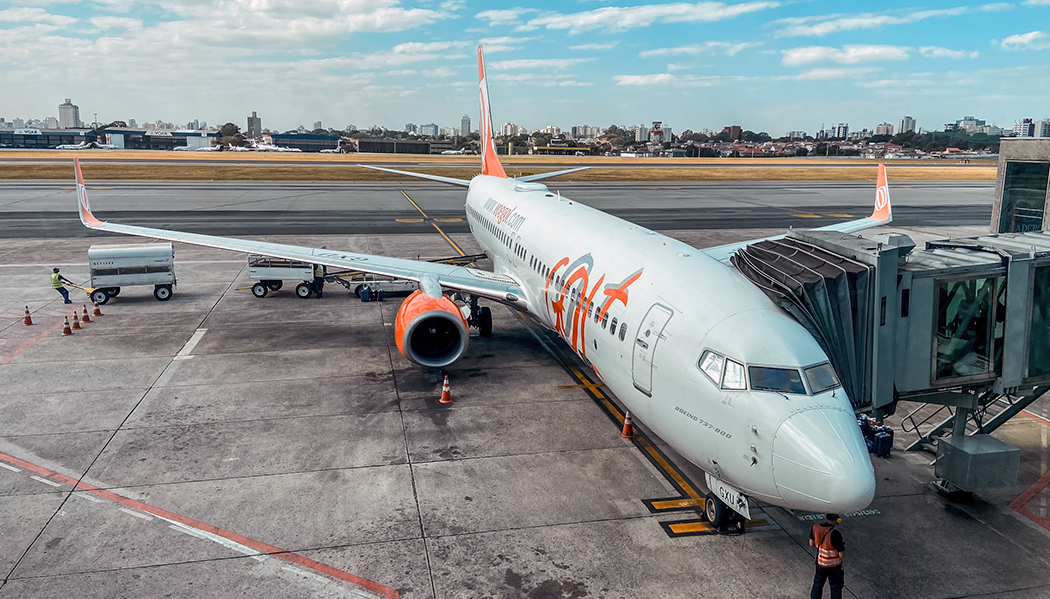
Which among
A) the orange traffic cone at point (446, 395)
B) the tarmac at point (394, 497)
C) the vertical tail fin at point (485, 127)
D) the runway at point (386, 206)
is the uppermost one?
the vertical tail fin at point (485, 127)

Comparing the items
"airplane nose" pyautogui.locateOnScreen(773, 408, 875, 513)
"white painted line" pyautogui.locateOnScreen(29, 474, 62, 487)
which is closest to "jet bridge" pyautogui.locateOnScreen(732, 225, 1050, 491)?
"airplane nose" pyautogui.locateOnScreen(773, 408, 875, 513)

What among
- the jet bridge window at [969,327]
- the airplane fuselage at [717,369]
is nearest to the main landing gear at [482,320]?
the airplane fuselage at [717,369]

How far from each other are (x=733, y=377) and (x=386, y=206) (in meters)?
57.5

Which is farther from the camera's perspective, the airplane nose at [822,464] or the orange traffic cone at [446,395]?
the orange traffic cone at [446,395]

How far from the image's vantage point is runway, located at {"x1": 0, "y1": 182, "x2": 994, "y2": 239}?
50562mm

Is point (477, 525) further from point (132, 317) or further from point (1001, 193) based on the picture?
point (1001, 193)

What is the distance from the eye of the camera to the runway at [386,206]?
Result: 166 feet

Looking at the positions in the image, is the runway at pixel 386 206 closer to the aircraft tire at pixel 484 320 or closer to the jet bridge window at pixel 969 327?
the aircraft tire at pixel 484 320

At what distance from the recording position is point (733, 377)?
33.3 feet

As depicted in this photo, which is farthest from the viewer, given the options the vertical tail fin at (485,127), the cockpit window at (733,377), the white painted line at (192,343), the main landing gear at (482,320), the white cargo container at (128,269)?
the vertical tail fin at (485,127)

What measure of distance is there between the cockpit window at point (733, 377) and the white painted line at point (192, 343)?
58.3ft

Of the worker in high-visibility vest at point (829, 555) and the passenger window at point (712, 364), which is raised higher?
the passenger window at point (712, 364)

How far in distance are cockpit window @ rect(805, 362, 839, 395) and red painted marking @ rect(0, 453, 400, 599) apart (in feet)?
22.7

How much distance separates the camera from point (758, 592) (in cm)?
1041
